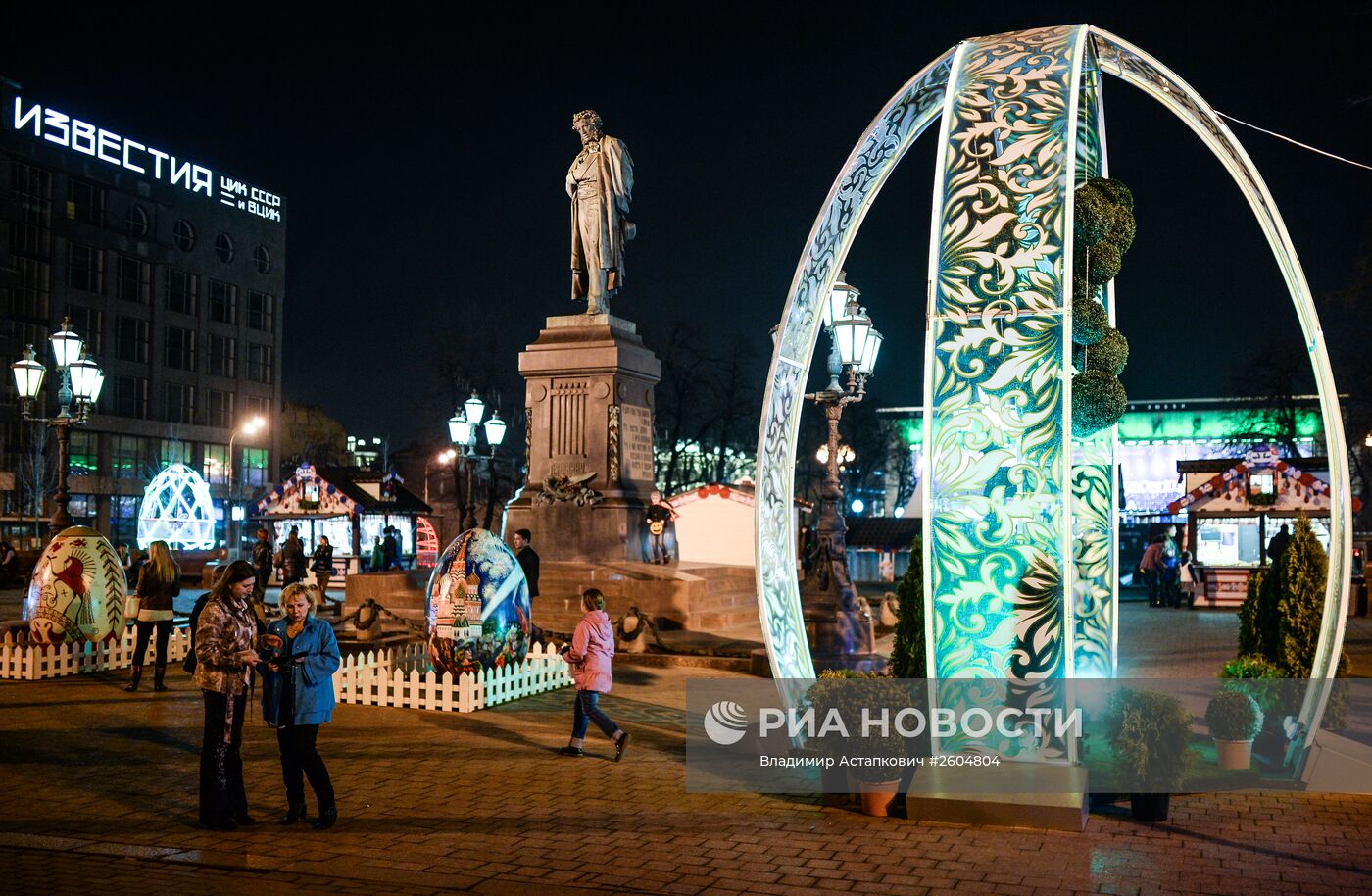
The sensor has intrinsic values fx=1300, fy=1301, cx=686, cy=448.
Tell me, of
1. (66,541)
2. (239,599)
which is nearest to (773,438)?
(239,599)

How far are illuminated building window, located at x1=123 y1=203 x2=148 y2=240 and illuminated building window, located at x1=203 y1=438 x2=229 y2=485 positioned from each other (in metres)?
10.3

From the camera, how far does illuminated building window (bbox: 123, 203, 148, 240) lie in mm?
A: 73312

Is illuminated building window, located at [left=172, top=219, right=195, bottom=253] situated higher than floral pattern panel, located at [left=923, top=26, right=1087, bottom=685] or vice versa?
illuminated building window, located at [left=172, top=219, right=195, bottom=253]

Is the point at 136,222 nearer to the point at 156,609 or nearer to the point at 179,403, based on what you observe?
the point at 179,403

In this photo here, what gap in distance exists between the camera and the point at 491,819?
863cm

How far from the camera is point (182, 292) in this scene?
77062 mm

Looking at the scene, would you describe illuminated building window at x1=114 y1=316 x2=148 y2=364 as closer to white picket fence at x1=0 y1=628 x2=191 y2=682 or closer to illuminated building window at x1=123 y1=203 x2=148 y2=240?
illuminated building window at x1=123 y1=203 x2=148 y2=240

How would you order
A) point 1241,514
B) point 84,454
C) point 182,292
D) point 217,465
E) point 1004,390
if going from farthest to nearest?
point 217,465 < point 182,292 < point 84,454 < point 1241,514 < point 1004,390

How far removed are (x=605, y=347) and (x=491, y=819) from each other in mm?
13956

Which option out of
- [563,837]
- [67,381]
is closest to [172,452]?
[67,381]

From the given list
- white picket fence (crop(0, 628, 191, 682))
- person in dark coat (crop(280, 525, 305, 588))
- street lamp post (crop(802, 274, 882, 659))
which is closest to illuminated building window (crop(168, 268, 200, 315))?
person in dark coat (crop(280, 525, 305, 588))

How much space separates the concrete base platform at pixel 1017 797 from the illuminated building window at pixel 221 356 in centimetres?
7640

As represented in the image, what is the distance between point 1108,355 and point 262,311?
7972cm

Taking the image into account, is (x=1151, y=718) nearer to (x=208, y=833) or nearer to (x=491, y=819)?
(x=491, y=819)
